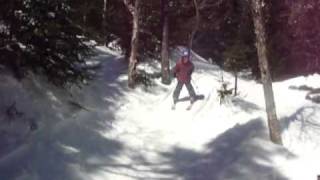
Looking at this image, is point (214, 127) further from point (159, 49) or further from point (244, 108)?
point (159, 49)

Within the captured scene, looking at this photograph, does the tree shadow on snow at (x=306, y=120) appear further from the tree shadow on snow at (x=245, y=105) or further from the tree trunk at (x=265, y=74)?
the tree shadow on snow at (x=245, y=105)

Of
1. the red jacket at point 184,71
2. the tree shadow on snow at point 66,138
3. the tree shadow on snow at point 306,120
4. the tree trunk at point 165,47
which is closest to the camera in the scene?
the tree shadow on snow at point 66,138

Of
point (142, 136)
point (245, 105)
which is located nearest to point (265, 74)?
point (142, 136)

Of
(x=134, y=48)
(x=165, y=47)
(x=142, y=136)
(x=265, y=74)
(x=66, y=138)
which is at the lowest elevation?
(x=66, y=138)

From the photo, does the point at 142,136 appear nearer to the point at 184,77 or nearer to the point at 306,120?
the point at 184,77

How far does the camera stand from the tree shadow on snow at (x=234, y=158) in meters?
13.3

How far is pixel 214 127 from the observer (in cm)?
1738

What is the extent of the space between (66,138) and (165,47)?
831 cm

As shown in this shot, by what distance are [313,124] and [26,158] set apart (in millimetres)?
6827

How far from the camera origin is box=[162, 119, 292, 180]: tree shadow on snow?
13.3 m

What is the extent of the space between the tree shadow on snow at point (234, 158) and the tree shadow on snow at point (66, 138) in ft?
5.25

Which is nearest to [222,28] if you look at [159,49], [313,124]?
[159,49]

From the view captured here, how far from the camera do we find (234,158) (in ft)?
46.1

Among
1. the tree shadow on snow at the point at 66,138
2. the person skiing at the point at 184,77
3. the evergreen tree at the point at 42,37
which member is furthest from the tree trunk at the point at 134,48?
the evergreen tree at the point at 42,37
